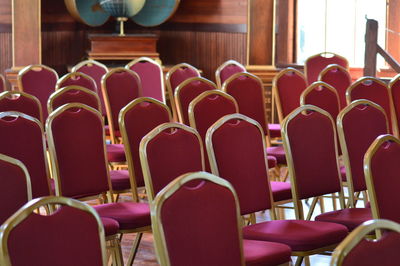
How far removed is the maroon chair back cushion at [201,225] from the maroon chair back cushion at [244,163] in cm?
106

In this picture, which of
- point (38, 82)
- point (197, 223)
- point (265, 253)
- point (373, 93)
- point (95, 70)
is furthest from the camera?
point (95, 70)

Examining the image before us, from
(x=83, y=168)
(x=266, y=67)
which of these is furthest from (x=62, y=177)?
(x=266, y=67)

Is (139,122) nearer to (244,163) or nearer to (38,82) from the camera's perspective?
(244,163)

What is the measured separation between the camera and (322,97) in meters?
5.75

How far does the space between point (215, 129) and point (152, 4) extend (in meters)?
Answer: 5.88

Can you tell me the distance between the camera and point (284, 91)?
21.4 ft

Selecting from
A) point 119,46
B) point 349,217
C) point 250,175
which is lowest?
point 349,217

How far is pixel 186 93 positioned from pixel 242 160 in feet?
6.53

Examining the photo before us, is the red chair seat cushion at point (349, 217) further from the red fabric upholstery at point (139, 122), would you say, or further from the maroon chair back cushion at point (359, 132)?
the red fabric upholstery at point (139, 122)

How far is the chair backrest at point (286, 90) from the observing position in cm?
646

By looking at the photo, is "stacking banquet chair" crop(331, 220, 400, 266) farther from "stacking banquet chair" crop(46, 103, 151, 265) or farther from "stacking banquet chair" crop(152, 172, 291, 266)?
"stacking banquet chair" crop(46, 103, 151, 265)

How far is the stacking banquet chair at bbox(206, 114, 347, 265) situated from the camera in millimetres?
3904

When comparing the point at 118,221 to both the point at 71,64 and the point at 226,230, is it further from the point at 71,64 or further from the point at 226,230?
the point at 71,64

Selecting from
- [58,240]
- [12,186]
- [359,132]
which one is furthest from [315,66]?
[58,240]
